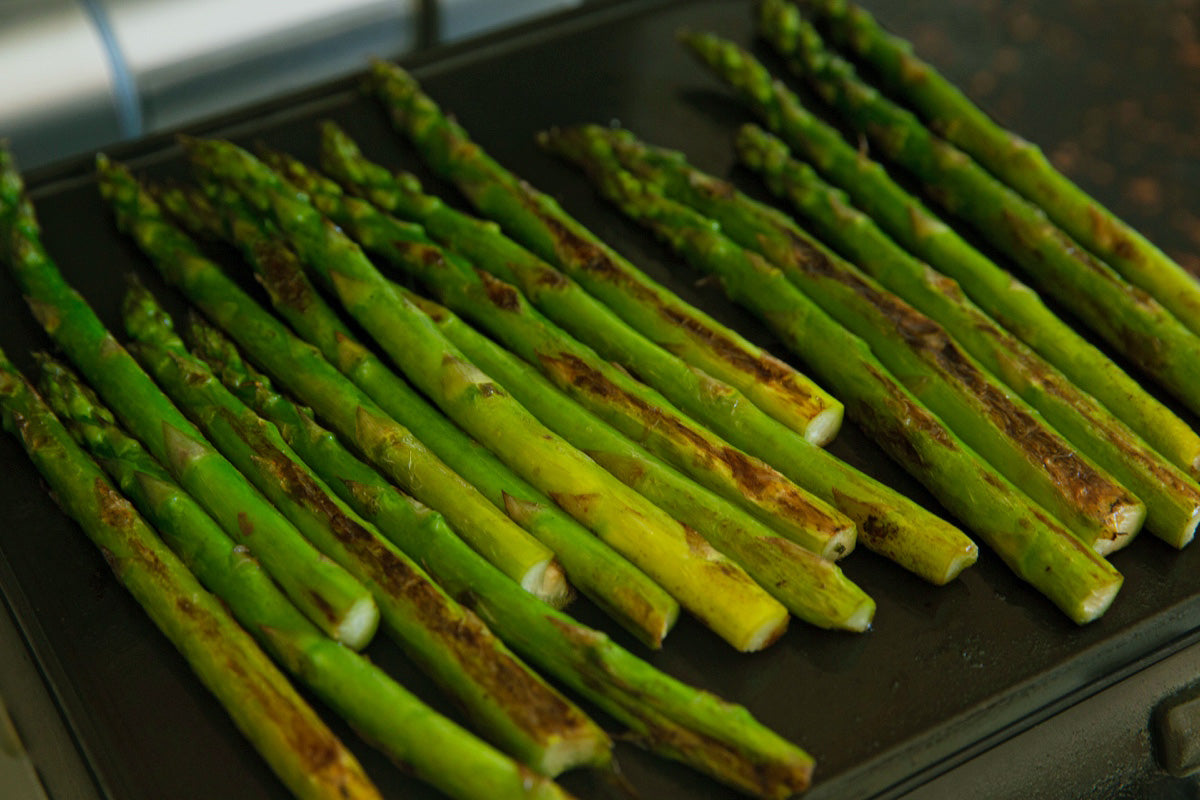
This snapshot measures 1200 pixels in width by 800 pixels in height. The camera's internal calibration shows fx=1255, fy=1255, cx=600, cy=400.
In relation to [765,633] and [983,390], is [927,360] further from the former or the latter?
[765,633]

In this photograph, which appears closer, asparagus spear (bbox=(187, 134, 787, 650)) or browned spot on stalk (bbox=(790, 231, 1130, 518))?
asparagus spear (bbox=(187, 134, 787, 650))

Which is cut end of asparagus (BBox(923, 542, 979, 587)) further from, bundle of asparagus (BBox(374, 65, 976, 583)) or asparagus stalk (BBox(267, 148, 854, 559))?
asparagus stalk (BBox(267, 148, 854, 559))

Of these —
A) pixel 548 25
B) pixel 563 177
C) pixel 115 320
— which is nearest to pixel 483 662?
pixel 115 320

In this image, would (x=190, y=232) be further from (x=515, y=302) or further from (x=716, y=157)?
(x=716, y=157)

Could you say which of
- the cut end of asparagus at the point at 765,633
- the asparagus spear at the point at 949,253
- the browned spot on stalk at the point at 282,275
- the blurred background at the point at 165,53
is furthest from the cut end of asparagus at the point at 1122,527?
the blurred background at the point at 165,53

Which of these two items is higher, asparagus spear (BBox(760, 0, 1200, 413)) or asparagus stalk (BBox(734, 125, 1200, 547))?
asparagus spear (BBox(760, 0, 1200, 413))

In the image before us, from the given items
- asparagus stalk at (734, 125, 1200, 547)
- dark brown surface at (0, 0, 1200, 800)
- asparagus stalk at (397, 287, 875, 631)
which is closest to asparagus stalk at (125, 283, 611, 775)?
dark brown surface at (0, 0, 1200, 800)
